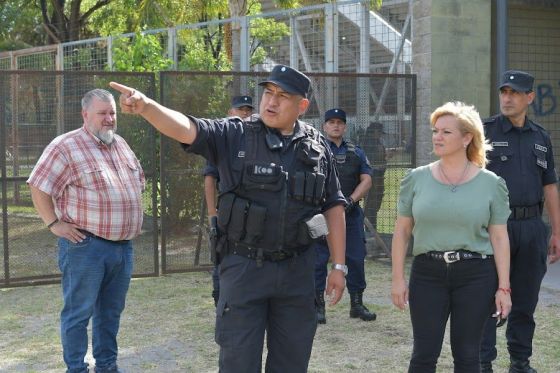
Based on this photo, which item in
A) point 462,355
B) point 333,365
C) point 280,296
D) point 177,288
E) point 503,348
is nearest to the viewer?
point 280,296

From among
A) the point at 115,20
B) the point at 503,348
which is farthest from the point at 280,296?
the point at 115,20

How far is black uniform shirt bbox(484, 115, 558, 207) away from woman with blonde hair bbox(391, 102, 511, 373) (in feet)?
3.61

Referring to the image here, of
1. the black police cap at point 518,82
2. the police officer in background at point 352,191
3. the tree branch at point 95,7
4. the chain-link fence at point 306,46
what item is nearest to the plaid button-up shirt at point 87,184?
the police officer in background at point 352,191

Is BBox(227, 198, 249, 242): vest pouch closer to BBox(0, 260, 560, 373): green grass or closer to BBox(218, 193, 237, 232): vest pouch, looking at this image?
BBox(218, 193, 237, 232): vest pouch

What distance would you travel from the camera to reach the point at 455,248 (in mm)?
4270

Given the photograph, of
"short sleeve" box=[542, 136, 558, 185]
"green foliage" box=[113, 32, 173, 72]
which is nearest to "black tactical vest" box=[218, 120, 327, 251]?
"short sleeve" box=[542, 136, 558, 185]

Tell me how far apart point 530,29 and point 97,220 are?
9.32 metres

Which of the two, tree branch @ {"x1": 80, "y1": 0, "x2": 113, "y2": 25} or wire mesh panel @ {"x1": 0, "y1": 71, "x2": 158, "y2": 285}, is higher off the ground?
tree branch @ {"x1": 80, "y1": 0, "x2": 113, "y2": 25}

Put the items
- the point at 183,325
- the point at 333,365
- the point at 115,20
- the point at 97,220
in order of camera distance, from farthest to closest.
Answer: the point at 115,20 → the point at 183,325 → the point at 333,365 → the point at 97,220

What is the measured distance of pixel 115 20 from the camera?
25.2m

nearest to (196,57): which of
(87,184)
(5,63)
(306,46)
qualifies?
(306,46)

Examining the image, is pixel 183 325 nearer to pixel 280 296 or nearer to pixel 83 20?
pixel 280 296

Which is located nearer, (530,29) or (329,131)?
(329,131)

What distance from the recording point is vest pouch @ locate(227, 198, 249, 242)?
3.95 m
